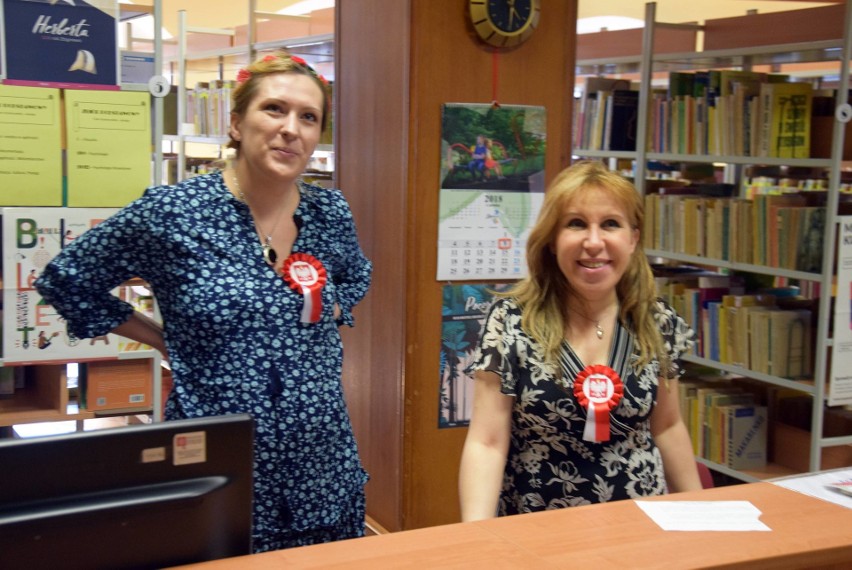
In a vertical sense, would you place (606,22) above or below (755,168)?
above

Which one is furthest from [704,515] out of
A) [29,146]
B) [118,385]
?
[29,146]

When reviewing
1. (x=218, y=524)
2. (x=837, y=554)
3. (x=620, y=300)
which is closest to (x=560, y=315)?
(x=620, y=300)

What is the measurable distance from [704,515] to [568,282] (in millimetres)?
663

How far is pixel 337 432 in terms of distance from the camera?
2.17 m

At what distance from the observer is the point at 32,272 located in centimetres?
319

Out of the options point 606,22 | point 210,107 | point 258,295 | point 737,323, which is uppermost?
point 606,22

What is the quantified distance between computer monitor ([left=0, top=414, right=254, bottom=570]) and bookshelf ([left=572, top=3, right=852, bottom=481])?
262 centimetres

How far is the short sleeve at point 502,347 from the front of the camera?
2176 mm

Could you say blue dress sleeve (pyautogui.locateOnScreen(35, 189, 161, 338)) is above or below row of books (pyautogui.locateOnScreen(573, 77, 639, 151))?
below

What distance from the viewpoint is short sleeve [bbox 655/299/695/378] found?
2.28 meters

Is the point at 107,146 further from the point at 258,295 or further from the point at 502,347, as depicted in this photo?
the point at 502,347

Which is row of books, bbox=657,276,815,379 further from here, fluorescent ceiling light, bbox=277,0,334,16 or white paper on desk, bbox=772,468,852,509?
fluorescent ceiling light, bbox=277,0,334,16

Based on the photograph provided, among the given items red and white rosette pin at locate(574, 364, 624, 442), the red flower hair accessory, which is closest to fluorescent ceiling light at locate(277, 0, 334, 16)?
the red flower hair accessory

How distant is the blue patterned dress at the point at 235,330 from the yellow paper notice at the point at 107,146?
1.20 metres
